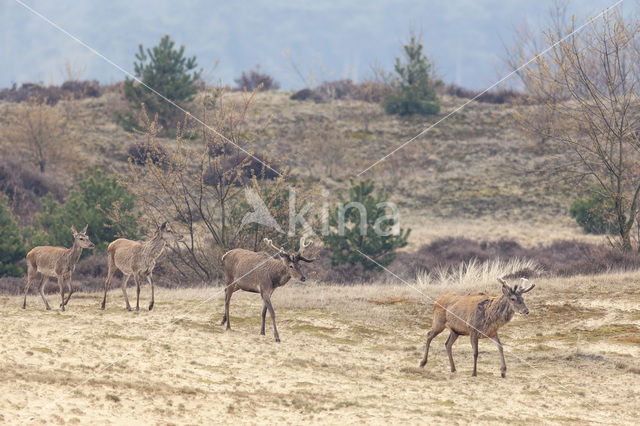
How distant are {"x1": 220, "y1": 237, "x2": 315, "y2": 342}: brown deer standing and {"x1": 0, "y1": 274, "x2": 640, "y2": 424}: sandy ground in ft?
2.69

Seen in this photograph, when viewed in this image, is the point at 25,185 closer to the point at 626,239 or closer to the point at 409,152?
the point at 409,152

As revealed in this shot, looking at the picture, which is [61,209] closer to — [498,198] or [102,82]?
[498,198]

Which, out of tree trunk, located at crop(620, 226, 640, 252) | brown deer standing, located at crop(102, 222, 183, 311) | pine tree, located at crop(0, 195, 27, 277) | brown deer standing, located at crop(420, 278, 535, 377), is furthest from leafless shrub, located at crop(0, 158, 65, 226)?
brown deer standing, located at crop(420, 278, 535, 377)

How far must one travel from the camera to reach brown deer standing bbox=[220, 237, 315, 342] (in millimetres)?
12078

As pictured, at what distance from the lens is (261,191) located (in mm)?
20688

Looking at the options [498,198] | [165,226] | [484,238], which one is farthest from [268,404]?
[498,198]

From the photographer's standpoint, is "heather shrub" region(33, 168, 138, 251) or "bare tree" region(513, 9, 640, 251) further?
"heather shrub" region(33, 168, 138, 251)

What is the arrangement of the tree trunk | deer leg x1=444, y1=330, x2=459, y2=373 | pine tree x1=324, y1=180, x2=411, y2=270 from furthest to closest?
1. pine tree x1=324, y1=180, x2=411, y2=270
2. the tree trunk
3. deer leg x1=444, y1=330, x2=459, y2=373

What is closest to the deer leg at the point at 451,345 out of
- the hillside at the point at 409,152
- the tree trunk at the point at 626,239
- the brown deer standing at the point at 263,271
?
the brown deer standing at the point at 263,271

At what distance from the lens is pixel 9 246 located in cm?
2109

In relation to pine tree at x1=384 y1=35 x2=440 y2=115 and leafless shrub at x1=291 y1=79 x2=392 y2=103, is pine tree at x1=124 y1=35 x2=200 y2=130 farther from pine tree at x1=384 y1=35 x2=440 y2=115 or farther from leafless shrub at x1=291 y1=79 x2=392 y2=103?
leafless shrub at x1=291 y1=79 x2=392 y2=103

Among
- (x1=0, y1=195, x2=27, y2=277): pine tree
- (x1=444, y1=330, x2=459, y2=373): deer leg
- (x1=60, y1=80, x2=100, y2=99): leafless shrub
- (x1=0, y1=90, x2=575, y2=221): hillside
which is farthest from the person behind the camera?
(x1=60, y1=80, x2=100, y2=99): leafless shrub

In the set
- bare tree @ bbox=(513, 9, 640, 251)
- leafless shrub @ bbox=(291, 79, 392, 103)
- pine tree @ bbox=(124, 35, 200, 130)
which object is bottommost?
bare tree @ bbox=(513, 9, 640, 251)

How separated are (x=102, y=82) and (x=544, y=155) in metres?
38.3
